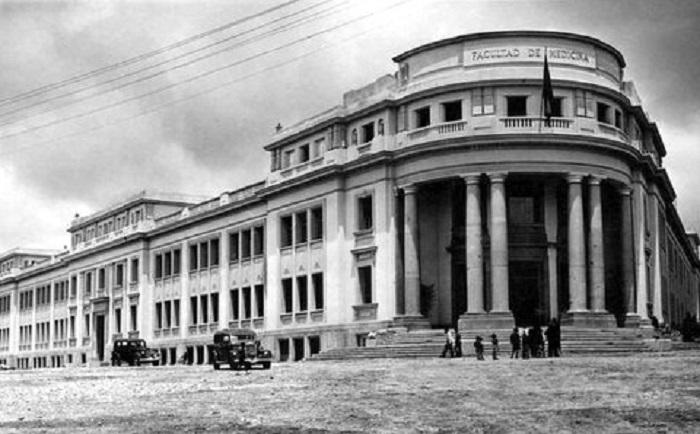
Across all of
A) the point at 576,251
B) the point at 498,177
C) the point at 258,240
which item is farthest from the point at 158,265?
the point at 576,251

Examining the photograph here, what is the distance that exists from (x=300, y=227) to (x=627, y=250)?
18891 millimetres

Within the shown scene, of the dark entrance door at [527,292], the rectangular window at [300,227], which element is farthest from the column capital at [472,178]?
the rectangular window at [300,227]

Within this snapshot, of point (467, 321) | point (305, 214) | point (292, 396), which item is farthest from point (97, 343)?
point (292, 396)

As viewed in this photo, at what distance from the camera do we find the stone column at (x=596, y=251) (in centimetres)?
4653

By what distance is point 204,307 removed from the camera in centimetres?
7031

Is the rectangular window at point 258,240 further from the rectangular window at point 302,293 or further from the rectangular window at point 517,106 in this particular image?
the rectangular window at point 517,106

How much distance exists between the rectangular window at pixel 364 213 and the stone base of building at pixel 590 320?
39.9ft

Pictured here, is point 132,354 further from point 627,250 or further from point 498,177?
point 627,250

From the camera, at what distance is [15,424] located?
16844 mm

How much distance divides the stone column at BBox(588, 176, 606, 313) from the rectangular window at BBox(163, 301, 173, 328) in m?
37.6

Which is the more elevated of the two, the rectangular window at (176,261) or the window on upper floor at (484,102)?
the window on upper floor at (484,102)

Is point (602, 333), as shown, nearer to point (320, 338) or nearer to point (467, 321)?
point (467, 321)

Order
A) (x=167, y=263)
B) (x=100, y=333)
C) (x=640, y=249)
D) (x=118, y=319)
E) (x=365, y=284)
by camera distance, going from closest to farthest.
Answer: (x=640, y=249), (x=365, y=284), (x=167, y=263), (x=118, y=319), (x=100, y=333)

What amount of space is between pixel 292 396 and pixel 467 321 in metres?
24.9
